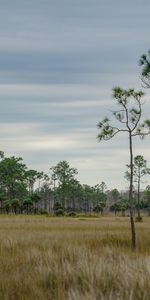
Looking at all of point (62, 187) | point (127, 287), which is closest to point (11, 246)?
point (127, 287)

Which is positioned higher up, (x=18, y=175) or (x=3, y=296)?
(x=18, y=175)

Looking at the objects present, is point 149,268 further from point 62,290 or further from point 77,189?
point 77,189

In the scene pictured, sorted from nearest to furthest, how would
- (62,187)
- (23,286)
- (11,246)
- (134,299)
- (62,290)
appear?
(134,299) < (62,290) < (23,286) < (11,246) < (62,187)

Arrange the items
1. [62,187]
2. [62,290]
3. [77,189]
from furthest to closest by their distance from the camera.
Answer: [77,189] → [62,187] → [62,290]

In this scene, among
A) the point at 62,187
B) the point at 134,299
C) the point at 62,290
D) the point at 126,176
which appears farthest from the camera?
the point at 62,187

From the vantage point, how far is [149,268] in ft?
27.2

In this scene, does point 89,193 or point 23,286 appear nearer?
point 23,286

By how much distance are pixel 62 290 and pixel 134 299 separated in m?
1.42

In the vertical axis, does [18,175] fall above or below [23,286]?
above

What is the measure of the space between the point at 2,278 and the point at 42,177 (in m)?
167

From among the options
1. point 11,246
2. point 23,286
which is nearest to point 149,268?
point 23,286

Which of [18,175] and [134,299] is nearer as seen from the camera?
[134,299]

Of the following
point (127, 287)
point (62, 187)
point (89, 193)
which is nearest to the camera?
point (127, 287)

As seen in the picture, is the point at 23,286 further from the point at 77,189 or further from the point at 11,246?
the point at 77,189
